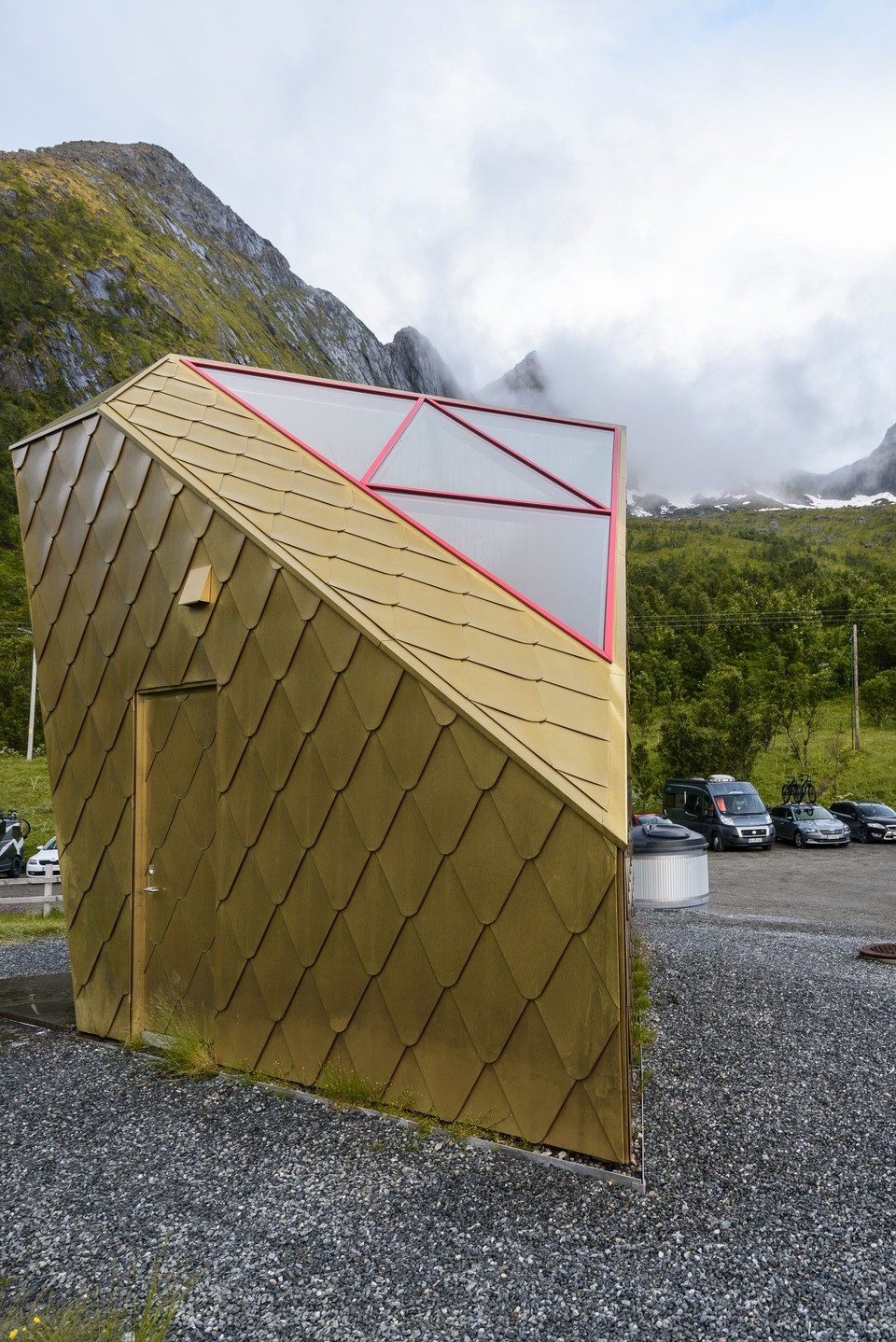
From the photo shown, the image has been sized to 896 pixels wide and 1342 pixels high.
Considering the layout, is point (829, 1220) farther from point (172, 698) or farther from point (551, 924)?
point (172, 698)

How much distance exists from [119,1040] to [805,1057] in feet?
14.4

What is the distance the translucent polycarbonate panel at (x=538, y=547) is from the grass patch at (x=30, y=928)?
8.54 meters

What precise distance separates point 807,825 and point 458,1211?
2236 centimetres

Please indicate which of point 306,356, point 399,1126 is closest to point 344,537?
point 399,1126

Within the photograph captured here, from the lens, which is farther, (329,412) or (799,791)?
(799,791)

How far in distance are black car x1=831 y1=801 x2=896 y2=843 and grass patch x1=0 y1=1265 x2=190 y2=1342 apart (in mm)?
24684

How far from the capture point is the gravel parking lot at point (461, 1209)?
9.25ft

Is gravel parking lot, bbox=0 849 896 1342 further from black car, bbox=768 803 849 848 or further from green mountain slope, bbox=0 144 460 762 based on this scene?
green mountain slope, bbox=0 144 460 762

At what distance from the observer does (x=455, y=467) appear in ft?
19.0

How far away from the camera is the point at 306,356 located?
4833 inches

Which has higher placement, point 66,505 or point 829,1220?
point 66,505

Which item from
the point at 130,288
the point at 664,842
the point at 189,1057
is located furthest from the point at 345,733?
the point at 130,288

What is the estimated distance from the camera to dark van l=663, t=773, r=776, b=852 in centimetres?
2269

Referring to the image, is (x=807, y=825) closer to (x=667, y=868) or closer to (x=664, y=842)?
(x=667, y=868)
